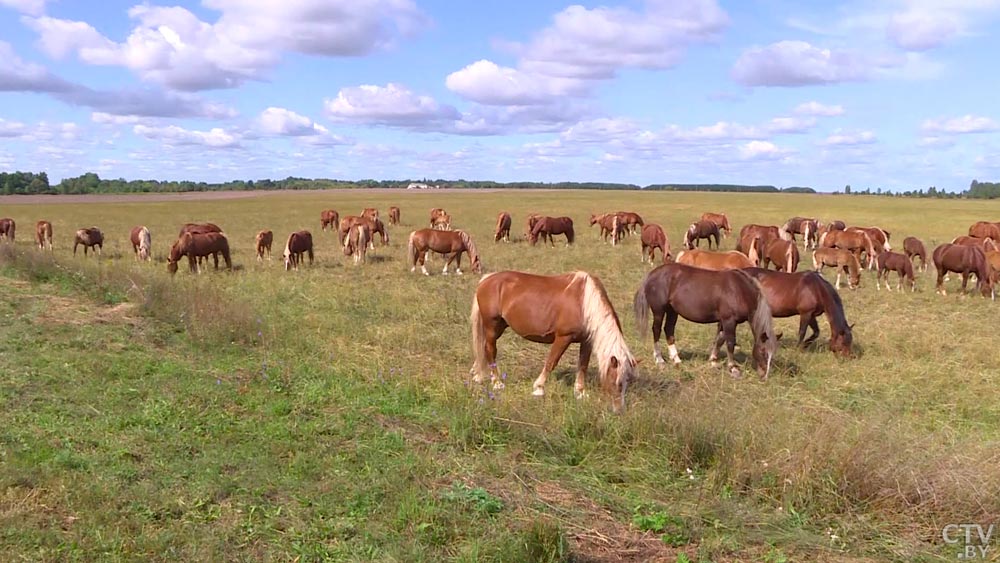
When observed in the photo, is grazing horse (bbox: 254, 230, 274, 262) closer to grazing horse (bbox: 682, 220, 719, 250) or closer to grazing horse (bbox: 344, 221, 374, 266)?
grazing horse (bbox: 344, 221, 374, 266)

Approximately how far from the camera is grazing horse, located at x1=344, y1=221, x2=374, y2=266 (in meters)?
21.9

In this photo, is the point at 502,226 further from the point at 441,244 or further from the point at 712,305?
the point at 712,305

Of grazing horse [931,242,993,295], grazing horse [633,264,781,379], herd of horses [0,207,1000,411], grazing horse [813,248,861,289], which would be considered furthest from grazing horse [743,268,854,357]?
grazing horse [931,242,993,295]

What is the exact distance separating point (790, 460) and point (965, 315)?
12.2 meters

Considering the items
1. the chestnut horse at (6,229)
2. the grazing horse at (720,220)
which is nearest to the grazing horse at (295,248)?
the chestnut horse at (6,229)

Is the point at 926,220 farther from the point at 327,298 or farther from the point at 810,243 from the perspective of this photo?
the point at 327,298

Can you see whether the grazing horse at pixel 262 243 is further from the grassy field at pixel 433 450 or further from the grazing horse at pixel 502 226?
the grassy field at pixel 433 450

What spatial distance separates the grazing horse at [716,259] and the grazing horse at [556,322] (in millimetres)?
7310

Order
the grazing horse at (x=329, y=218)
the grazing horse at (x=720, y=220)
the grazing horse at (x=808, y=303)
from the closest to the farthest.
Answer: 1. the grazing horse at (x=808, y=303)
2. the grazing horse at (x=720, y=220)
3. the grazing horse at (x=329, y=218)

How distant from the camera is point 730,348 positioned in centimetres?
984

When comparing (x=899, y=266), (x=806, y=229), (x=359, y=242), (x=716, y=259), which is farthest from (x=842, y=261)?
(x=359, y=242)

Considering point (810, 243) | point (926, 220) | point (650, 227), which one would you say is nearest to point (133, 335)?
point (650, 227)

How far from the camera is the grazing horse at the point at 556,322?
24.5 feet

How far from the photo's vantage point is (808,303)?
11.2m
